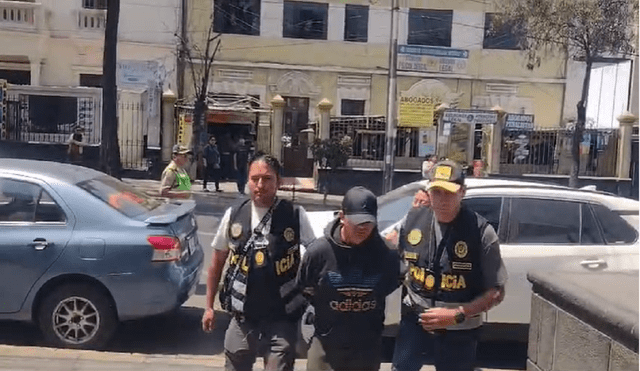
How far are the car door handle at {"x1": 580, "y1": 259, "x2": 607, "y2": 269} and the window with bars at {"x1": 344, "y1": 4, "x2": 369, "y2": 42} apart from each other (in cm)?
2538

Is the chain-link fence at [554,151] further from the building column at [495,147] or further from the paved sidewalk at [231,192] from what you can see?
the paved sidewalk at [231,192]

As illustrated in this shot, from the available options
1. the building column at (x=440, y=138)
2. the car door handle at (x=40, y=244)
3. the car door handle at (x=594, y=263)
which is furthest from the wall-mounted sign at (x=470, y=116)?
the car door handle at (x=40, y=244)

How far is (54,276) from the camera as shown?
6.03 metres

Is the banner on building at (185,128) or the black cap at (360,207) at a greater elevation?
the black cap at (360,207)

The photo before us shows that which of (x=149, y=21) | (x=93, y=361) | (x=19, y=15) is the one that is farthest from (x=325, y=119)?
(x=93, y=361)

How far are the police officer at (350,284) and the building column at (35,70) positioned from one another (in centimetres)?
2621

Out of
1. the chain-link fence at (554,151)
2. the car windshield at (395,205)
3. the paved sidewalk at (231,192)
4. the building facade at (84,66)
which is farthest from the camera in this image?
the chain-link fence at (554,151)

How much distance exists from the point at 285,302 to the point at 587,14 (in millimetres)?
19077

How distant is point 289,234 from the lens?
4121 mm

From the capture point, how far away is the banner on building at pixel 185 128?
26078 mm

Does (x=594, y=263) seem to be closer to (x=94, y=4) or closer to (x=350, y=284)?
(x=350, y=284)

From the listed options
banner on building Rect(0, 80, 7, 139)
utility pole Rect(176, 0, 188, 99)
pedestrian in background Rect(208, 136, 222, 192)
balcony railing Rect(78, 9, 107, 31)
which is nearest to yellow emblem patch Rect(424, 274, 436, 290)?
pedestrian in background Rect(208, 136, 222, 192)

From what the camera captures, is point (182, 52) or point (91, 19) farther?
point (182, 52)

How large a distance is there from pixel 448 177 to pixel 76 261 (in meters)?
3.34
